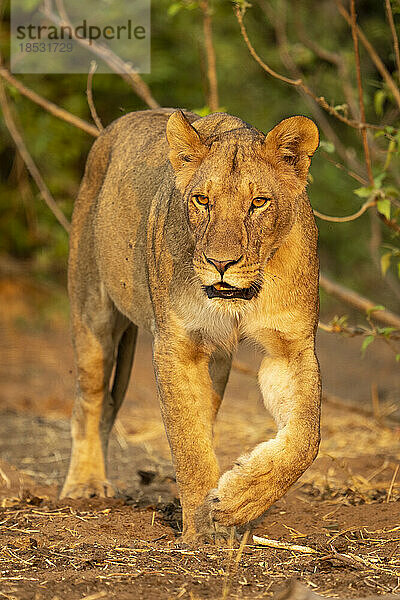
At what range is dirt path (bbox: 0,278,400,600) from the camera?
3.17 meters

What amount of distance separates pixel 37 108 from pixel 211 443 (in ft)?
27.6

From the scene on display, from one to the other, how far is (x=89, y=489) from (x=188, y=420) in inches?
58.0

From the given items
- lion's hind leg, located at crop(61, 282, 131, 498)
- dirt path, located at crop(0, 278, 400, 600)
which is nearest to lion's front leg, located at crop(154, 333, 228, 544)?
dirt path, located at crop(0, 278, 400, 600)

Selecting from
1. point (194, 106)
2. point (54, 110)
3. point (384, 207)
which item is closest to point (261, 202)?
point (384, 207)

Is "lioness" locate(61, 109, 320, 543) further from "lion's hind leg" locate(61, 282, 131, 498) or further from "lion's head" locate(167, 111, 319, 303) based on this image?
"lion's hind leg" locate(61, 282, 131, 498)

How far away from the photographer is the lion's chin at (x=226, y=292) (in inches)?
137

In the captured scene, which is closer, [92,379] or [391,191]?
[391,191]

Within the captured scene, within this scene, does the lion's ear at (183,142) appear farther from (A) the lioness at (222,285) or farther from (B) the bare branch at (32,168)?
(B) the bare branch at (32,168)

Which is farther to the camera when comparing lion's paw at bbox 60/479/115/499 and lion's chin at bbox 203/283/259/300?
lion's paw at bbox 60/479/115/499

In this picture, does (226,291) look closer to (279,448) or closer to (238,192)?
(238,192)

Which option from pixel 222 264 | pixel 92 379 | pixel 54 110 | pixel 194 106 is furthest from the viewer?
pixel 194 106

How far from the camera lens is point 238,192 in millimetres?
3562

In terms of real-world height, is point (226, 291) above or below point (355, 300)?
above

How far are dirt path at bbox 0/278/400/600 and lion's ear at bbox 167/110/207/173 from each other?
1.51 m
